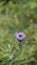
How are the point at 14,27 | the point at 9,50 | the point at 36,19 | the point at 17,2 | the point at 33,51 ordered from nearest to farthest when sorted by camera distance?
1. the point at 9,50
2. the point at 33,51
3. the point at 14,27
4. the point at 36,19
5. the point at 17,2

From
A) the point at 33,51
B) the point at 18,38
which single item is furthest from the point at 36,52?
the point at 18,38

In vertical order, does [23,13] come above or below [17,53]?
above

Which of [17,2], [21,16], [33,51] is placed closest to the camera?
[33,51]

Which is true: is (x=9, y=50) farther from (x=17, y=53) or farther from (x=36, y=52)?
(x=36, y=52)

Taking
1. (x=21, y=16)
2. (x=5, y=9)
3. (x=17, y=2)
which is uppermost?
(x=17, y=2)

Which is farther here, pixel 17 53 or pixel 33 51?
pixel 33 51

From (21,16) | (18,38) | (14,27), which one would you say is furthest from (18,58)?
(21,16)
